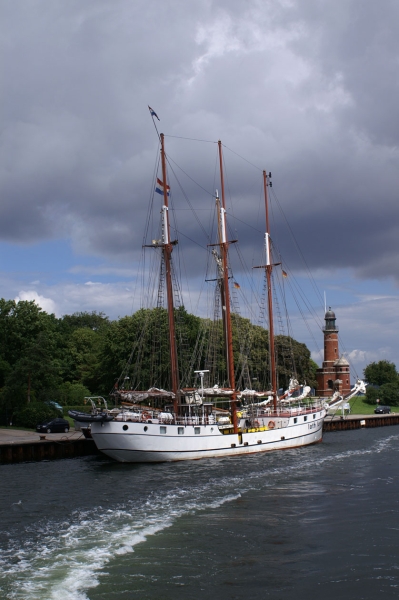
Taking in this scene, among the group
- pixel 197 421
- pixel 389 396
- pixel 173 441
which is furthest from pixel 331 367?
pixel 173 441

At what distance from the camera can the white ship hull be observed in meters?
43.0

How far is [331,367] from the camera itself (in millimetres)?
118375

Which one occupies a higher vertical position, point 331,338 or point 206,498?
point 331,338

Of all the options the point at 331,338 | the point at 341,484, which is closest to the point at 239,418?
the point at 341,484

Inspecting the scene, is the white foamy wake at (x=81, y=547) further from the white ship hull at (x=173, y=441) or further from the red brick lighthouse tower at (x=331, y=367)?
the red brick lighthouse tower at (x=331, y=367)

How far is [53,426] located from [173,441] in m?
15.1

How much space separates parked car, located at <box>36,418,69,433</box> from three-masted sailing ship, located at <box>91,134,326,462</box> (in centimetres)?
828

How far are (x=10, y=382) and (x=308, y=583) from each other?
154ft

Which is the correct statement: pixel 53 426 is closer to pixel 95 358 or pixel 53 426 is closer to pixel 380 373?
pixel 95 358

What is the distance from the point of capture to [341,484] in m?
33.4

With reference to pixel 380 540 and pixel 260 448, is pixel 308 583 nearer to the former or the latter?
pixel 380 540

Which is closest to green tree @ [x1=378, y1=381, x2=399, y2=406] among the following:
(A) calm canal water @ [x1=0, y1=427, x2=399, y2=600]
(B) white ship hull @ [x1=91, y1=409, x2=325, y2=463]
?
(B) white ship hull @ [x1=91, y1=409, x2=325, y2=463]

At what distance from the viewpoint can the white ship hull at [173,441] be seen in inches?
1692

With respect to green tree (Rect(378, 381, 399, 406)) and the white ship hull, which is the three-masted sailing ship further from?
green tree (Rect(378, 381, 399, 406))
